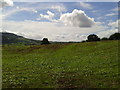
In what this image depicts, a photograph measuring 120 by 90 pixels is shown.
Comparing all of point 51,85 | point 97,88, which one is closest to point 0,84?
point 51,85

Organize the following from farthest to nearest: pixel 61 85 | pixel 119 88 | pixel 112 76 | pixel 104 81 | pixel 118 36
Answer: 1. pixel 118 36
2. pixel 112 76
3. pixel 104 81
4. pixel 61 85
5. pixel 119 88

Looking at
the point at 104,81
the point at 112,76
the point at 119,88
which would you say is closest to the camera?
the point at 119,88

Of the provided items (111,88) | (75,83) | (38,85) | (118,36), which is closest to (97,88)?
(111,88)

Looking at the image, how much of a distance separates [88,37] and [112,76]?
308 ft

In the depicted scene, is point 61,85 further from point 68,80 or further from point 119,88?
point 119,88

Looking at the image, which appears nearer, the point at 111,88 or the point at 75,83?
the point at 111,88

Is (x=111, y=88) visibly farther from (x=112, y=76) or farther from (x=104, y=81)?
(x=112, y=76)

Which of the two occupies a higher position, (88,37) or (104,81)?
(88,37)

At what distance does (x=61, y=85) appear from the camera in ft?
69.9

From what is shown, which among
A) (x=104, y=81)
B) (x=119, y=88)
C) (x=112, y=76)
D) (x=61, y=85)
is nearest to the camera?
(x=119, y=88)

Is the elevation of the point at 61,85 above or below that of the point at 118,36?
below

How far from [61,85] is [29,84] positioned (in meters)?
Result: 3.54

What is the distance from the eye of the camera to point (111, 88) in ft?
64.7

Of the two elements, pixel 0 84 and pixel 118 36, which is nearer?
pixel 0 84
